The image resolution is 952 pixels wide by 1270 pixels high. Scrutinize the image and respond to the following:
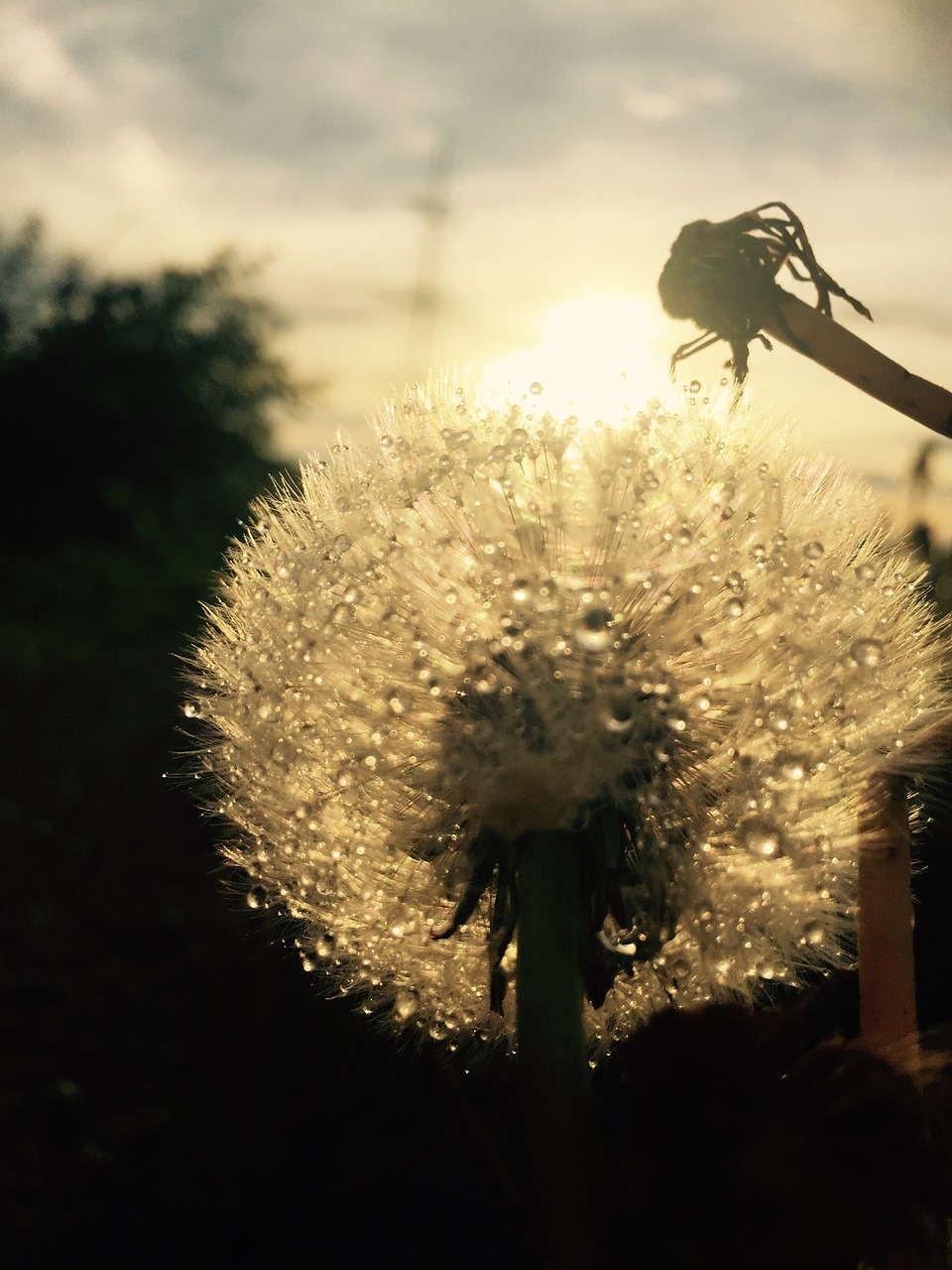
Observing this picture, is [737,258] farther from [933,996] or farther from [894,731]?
[933,996]

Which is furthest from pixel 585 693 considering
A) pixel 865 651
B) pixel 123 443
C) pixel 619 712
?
pixel 123 443

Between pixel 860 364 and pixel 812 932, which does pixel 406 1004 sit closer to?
pixel 812 932

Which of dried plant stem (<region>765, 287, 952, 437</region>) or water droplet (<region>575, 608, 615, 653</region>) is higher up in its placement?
dried plant stem (<region>765, 287, 952, 437</region>)

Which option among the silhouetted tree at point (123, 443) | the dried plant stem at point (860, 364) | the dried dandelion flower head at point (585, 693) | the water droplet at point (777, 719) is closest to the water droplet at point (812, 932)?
the dried dandelion flower head at point (585, 693)

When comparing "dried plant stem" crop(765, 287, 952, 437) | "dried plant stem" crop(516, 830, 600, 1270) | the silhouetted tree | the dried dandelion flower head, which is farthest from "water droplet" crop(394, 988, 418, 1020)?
the silhouetted tree

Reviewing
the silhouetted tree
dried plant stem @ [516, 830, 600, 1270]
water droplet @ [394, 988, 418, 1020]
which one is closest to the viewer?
dried plant stem @ [516, 830, 600, 1270]

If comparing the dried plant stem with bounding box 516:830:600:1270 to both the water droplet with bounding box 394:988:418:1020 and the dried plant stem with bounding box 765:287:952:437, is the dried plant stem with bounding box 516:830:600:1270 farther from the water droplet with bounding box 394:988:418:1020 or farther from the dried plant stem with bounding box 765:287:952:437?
the dried plant stem with bounding box 765:287:952:437

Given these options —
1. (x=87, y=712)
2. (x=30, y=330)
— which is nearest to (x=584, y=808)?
(x=87, y=712)
